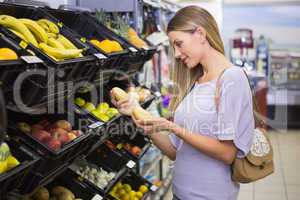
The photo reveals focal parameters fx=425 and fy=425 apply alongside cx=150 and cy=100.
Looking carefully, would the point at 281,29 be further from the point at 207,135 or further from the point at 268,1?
the point at 207,135

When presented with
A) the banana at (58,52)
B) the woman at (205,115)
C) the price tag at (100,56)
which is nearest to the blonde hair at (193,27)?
the woman at (205,115)

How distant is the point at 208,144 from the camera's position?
6.43ft

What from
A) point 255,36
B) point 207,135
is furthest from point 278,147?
point 207,135

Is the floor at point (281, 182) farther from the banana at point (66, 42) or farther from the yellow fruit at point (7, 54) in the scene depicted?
the yellow fruit at point (7, 54)

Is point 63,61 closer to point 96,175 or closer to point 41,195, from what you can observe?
point 41,195

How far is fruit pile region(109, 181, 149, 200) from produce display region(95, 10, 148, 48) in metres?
1.11

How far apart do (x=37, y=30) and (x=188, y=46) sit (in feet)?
2.32

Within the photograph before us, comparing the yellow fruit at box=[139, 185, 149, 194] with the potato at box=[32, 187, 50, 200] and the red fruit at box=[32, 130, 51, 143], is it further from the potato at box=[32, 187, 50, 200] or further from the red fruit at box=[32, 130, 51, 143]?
the red fruit at box=[32, 130, 51, 143]

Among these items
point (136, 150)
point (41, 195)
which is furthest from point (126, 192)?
point (41, 195)

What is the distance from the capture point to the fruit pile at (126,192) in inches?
128

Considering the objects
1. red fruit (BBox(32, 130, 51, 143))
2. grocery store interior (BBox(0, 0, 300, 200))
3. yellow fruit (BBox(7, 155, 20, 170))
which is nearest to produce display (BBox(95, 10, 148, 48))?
grocery store interior (BBox(0, 0, 300, 200))

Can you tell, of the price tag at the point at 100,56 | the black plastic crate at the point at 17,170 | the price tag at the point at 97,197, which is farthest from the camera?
the price tag at the point at 97,197

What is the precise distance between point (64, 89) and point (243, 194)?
346cm

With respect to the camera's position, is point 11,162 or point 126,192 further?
point 126,192
